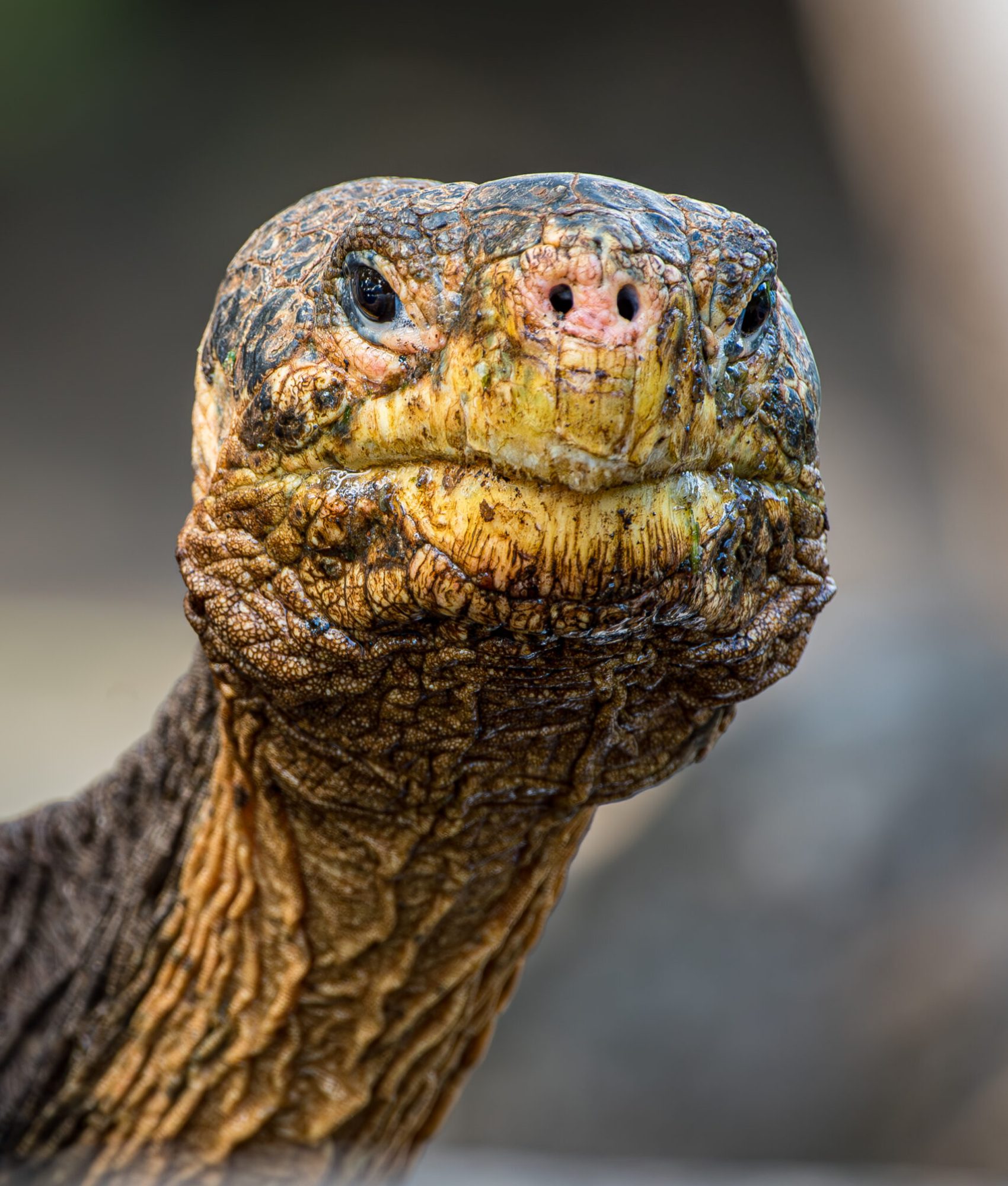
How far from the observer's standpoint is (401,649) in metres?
1.41

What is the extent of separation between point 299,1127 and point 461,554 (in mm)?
1254

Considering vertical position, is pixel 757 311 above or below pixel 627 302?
above

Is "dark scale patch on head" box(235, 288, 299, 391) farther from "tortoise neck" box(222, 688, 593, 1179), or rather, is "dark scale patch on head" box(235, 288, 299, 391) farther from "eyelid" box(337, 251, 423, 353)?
"tortoise neck" box(222, 688, 593, 1179)

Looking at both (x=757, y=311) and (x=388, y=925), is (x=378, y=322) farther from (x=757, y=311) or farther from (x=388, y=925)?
(x=388, y=925)

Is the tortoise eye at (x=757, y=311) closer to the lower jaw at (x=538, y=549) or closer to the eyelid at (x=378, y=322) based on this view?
the lower jaw at (x=538, y=549)

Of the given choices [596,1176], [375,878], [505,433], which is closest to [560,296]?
[505,433]

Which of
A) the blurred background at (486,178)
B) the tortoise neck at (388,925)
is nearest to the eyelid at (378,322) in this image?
the tortoise neck at (388,925)

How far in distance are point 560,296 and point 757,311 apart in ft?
1.10

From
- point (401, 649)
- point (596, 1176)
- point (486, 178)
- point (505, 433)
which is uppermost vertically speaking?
point (486, 178)

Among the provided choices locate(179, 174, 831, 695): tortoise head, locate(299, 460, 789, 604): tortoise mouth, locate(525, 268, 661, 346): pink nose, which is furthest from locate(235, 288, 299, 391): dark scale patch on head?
locate(525, 268, 661, 346): pink nose

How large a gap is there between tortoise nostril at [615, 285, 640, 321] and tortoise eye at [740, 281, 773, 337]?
243 mm

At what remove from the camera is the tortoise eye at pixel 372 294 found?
135 cm

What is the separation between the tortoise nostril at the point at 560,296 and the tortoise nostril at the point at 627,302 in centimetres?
5

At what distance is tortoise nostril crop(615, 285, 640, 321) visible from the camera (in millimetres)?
1171
